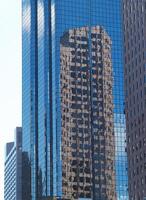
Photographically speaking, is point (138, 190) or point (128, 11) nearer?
point (138, 190)

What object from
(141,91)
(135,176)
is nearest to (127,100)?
(141,91)

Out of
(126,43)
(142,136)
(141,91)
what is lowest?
(142,136)

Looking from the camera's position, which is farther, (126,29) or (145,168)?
(126,29)

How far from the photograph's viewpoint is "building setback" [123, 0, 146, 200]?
361 feet

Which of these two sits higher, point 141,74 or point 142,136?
point 141,74

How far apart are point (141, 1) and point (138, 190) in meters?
33.4

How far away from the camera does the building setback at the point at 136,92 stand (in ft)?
361

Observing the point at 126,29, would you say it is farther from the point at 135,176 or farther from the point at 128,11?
the point at 135,176

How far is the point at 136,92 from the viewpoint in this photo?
114 m

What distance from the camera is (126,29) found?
11919cm

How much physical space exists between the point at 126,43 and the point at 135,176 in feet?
81.6

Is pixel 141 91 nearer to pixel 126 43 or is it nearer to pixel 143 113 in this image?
pixel 143 113

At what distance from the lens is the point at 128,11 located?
120m

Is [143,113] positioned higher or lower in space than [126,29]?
lower
